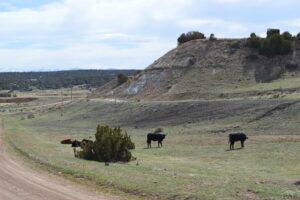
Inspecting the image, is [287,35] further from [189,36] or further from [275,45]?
[189,36]

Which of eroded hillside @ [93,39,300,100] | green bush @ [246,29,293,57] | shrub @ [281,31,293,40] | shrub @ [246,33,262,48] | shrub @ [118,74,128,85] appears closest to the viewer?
eroded hillside @ [93,39,300,100]


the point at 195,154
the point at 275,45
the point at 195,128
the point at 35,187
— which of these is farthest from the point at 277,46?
the point at 35,187

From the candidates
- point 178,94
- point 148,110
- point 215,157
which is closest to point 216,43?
point 178,94

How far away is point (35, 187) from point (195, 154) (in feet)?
55.3

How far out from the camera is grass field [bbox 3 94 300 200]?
666 inches

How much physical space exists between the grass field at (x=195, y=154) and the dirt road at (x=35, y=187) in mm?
1039

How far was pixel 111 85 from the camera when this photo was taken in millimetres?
114812

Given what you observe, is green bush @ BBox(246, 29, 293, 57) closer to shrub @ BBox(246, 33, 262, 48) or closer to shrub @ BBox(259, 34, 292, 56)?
shrub @ BBox(259, 34, 292, 56)

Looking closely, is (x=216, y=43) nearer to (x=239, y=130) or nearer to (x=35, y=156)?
(x=239, y=130)

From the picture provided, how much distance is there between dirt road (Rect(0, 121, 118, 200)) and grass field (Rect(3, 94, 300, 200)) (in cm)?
104

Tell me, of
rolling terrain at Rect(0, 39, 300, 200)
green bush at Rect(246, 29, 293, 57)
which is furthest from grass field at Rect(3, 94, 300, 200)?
green bush at Rect(246, 29, 293, 57)

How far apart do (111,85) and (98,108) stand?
36682mm

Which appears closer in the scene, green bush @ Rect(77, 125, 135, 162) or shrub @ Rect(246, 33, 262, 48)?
green bush @ Rect(77, 125, 135, 162)

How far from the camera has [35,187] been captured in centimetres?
1822
